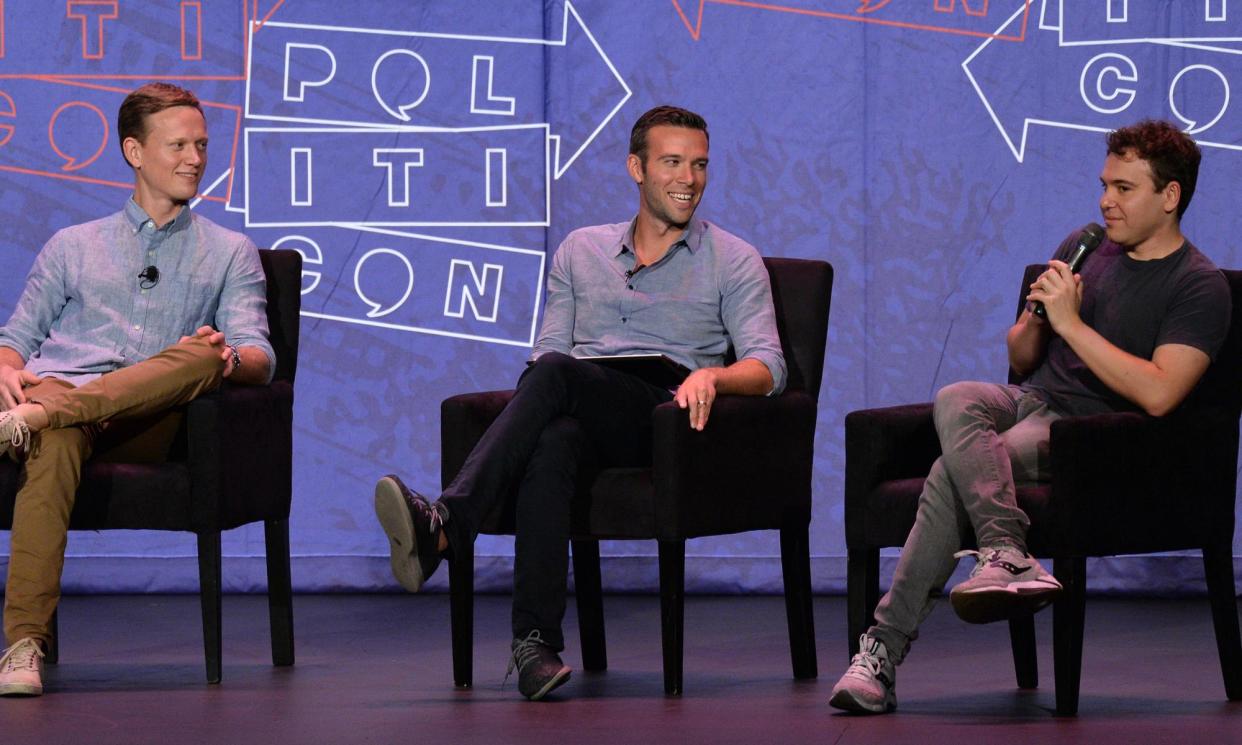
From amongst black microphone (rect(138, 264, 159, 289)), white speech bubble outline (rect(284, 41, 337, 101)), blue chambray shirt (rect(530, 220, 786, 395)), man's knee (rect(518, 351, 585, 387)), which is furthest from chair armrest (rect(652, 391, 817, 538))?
white speech bubble outline (rect(284, 41, 337, 101))

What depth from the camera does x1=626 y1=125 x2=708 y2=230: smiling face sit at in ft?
12.5

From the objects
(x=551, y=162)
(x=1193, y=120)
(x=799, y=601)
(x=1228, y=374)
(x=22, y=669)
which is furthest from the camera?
(x=551, y=162)

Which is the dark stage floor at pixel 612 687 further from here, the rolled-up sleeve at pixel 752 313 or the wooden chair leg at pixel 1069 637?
the rolled-up sleeve at pixel 752 313

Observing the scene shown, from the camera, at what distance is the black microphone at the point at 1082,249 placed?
3.45m

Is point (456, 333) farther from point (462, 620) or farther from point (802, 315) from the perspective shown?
point (462, 620)

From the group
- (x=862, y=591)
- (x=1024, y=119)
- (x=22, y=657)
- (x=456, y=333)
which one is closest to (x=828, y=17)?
(x=1024, y=119)

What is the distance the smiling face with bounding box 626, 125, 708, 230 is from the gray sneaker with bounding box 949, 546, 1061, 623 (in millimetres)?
1172

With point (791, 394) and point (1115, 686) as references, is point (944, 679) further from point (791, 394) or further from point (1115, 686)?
point (791, 394)

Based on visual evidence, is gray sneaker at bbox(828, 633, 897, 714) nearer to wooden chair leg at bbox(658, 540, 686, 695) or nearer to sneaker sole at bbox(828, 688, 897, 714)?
sneaker sole at bbox(828, 688, 897, 714)

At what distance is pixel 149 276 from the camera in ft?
12.8

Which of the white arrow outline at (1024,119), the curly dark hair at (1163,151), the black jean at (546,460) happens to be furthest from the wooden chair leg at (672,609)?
the white arrow outline at (1024,119)

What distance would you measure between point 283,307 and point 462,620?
977mm

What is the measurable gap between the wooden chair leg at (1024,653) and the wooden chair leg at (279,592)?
1.65 meters

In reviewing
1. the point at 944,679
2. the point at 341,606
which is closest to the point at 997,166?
the point at 944,679
